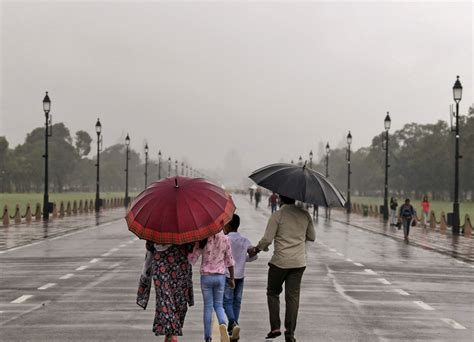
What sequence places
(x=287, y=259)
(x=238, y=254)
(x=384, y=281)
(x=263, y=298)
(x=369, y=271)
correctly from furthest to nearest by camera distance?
(x=369, y=271) < (x=384, y=281) < (x=263, y=298) < (x=238, y=254) < (x=287, y=259)

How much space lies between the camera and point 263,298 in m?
13.1

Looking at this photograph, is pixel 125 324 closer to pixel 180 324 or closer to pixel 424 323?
pixel 180 324

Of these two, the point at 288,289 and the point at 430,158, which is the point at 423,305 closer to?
the point at 288,289

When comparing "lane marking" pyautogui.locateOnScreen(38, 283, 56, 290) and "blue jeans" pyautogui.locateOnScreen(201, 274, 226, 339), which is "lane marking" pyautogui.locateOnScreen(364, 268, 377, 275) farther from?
"blue jeans" pyautogui.locateOnScreen(201, 274, 226, 339)

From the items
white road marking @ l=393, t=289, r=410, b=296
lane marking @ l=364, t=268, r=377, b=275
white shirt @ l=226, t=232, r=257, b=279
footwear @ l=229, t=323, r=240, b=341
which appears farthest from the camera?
lane marking @ l=364, t=268, r=377, b=275

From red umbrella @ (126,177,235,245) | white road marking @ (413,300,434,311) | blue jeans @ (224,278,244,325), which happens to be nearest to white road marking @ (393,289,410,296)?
white road marking @ (413,300,434,311)

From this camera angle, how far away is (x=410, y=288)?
15.0 meters

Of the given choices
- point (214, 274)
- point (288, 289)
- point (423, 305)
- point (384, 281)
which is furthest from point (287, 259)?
point (384, 281)

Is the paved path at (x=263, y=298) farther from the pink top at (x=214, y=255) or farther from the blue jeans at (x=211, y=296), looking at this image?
the pink top at (x=214, y=255)

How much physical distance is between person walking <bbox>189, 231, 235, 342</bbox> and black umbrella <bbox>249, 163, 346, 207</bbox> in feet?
2.84

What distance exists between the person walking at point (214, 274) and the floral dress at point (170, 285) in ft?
1.51

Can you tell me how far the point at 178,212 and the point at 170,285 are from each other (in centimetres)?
75

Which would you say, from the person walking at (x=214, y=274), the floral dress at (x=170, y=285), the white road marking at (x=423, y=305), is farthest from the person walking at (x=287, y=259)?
the white road marking at (x=423, y=305)

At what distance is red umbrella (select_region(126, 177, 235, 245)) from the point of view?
750 cm
